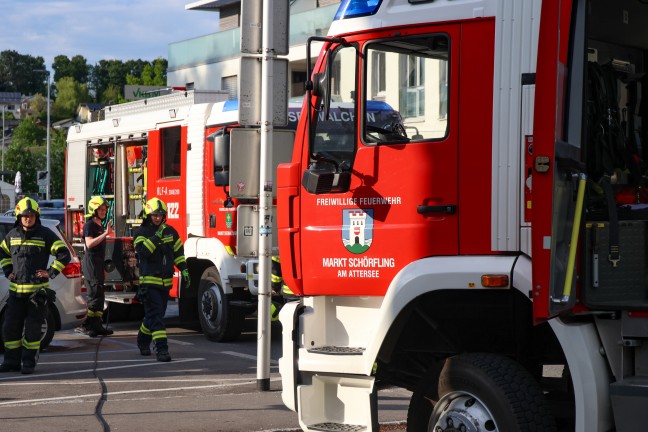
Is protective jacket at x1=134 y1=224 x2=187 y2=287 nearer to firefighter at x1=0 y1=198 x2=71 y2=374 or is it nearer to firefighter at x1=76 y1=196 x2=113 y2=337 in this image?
firefighter at x1=0 y1=198 x2=71 y2=374

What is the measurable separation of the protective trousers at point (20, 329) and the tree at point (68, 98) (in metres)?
145

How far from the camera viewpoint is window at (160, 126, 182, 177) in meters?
14.6

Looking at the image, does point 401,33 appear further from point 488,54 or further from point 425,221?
point 425,221

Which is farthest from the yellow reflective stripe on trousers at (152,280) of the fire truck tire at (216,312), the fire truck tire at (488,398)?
the fire truck tire at (488,398)

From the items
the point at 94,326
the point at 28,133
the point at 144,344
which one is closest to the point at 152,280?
the point at 144,344

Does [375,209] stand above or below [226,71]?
below

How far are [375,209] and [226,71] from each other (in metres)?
35.6

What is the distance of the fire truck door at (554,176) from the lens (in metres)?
5.28

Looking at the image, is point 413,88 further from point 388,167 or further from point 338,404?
point 338,404

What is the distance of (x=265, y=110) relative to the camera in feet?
33.2

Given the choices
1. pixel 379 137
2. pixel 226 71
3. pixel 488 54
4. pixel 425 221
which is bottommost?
pixel 425 221

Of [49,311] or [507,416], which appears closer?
[507,416]

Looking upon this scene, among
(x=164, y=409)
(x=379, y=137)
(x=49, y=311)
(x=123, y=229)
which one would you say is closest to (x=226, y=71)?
(x=123, y=229)

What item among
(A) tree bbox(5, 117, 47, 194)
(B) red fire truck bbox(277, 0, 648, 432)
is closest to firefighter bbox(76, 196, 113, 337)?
(B) red fire truck bbox(277, 0, 648, 432)
